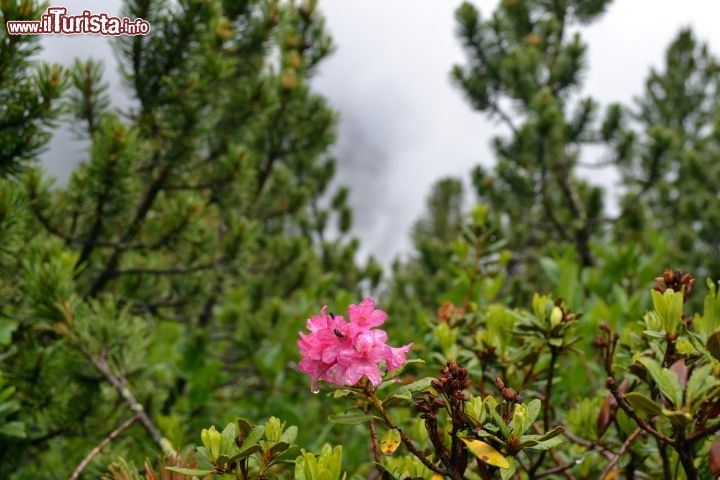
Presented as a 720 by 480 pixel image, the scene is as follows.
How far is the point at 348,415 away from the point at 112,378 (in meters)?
0.79

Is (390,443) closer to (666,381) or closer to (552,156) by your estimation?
(666,381)

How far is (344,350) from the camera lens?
69 centimetres

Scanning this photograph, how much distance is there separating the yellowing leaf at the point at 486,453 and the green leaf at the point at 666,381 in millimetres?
173

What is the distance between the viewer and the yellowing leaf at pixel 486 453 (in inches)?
24.2

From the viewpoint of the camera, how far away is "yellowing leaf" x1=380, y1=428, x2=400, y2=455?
691 millimetres

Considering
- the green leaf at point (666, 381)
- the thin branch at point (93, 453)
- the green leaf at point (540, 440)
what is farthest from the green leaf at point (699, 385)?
the thin branch at point (93, 453)

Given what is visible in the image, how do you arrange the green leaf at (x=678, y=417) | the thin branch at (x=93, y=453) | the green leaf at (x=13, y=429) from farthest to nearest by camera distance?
the green leaf at (x=13, y=429) → the thin branch at (x=93, y=453) → the green leaf at (x=678, y=417)

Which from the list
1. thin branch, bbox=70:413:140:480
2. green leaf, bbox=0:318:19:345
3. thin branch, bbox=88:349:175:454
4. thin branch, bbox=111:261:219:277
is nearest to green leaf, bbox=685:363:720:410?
thin branch, bbox=70:413:140:480

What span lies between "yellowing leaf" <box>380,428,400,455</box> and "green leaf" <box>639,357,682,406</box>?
0.96ft

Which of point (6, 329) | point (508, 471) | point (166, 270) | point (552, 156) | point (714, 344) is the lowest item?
point (508, 471)

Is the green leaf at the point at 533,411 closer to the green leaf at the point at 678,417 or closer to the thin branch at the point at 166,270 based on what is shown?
the green leaf at the point at 678,417

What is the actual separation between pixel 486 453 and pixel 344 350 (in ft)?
0.63

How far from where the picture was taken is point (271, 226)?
4320 mm

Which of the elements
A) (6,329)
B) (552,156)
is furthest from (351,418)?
(552,156)
